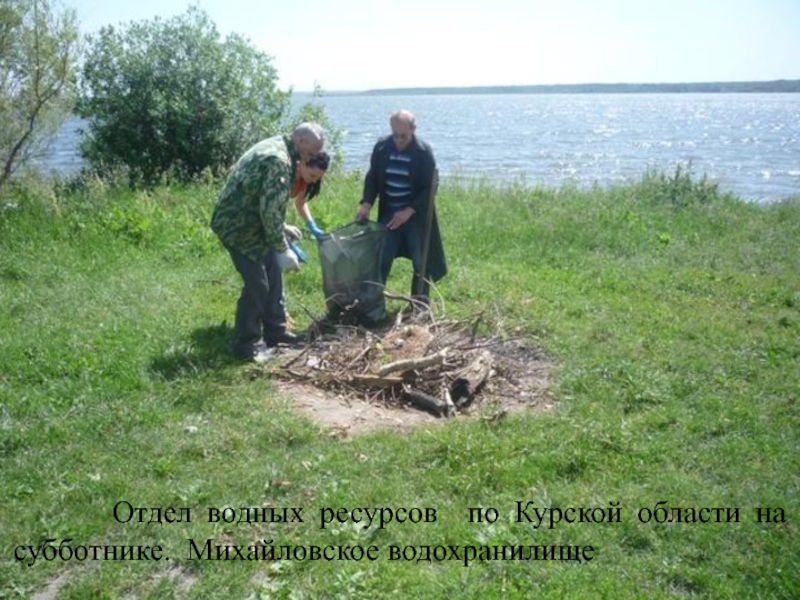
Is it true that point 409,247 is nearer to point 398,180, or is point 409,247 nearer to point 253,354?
point 398,180

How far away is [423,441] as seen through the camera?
457 centimetres

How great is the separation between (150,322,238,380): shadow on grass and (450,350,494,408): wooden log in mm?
1687

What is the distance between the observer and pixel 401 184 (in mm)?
6949

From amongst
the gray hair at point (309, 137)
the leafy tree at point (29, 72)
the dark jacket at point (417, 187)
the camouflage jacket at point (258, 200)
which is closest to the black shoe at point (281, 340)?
the camouflage jacket at point (258, 200)

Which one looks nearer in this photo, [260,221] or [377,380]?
[377,380]

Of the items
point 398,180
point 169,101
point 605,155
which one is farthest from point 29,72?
point 605,155

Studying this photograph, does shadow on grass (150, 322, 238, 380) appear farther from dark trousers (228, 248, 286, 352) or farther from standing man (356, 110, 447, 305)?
standing man (356, 110, 447, 305)

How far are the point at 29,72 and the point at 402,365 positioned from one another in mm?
10000

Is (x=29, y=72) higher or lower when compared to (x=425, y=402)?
higher

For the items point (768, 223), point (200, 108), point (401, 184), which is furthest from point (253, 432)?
point (200, 108)

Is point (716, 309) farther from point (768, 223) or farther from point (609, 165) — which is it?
point (609, 165)

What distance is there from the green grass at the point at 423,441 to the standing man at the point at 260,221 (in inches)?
14.7

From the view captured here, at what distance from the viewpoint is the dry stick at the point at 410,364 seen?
549 cm

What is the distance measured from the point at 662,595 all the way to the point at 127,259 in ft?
23.3
